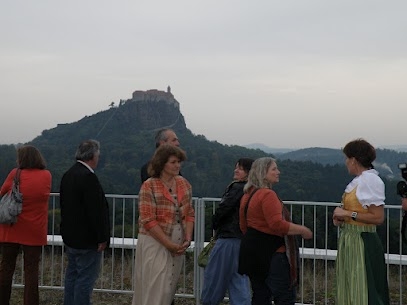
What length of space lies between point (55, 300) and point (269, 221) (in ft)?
12.2

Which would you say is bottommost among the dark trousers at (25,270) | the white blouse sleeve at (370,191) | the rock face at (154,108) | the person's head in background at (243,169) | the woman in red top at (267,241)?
the dark trousers at (25,270)

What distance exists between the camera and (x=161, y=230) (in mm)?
4859

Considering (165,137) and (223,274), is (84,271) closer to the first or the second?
(223,274)

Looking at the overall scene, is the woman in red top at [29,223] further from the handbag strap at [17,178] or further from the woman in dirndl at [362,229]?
the woman in dirndl at [362,229]

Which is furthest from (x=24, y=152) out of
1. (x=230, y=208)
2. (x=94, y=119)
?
(x=94, y=119)

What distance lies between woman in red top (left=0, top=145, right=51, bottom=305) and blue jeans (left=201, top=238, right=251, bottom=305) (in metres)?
1.63

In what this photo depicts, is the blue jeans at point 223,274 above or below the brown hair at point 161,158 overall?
below

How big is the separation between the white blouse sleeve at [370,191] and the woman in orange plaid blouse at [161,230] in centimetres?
137

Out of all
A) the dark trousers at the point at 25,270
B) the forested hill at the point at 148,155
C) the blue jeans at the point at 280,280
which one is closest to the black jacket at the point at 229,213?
the blue jeans at the point at 280,280

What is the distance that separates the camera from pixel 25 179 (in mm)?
5789

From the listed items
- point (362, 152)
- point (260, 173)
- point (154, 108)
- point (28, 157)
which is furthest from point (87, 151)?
point (154, 108)

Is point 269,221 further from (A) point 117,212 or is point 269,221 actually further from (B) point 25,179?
(A) point 117,212

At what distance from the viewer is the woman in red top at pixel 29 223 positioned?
5.79m

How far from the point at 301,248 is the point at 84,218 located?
9.28ft
